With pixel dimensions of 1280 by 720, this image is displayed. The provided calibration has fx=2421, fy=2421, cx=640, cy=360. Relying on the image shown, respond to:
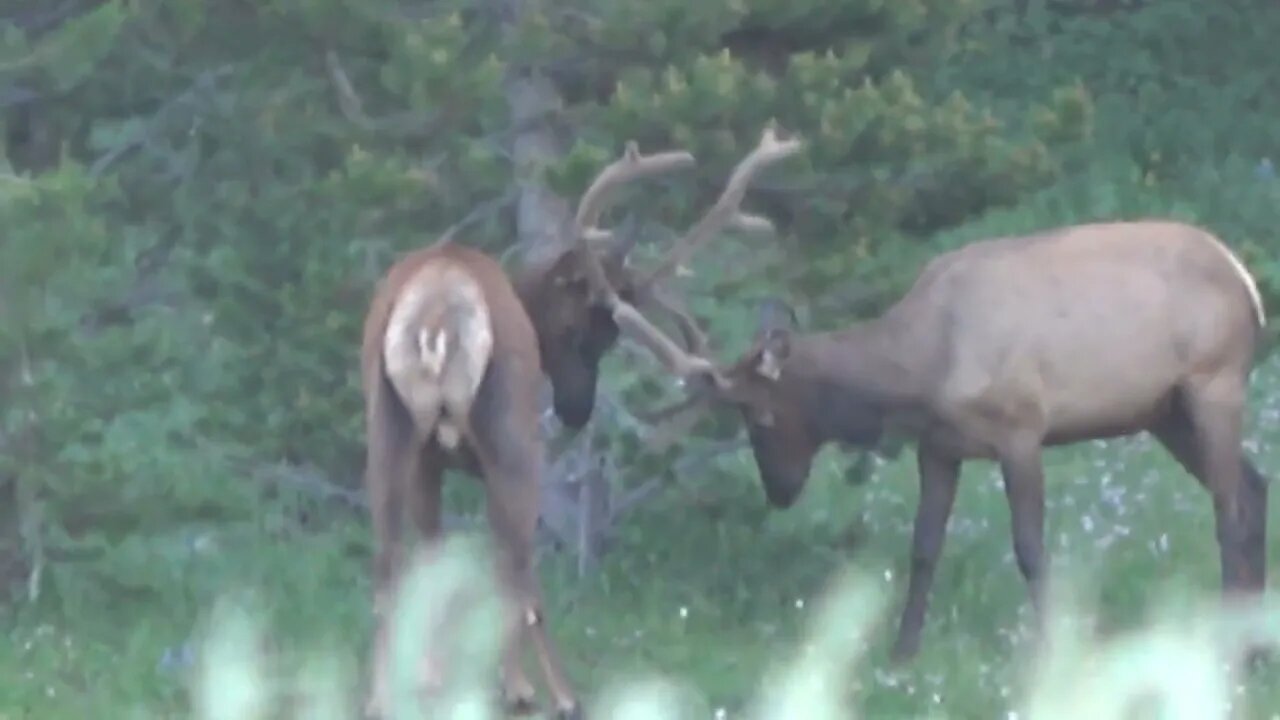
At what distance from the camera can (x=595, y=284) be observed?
7824 mm

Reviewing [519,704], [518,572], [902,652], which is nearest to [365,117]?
[518,572]

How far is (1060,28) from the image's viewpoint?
18.8 metres

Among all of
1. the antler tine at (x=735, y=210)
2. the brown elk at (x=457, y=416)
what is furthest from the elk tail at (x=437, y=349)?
the antler tine at (x=735, y=210)

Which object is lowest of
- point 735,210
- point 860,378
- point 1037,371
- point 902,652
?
point 902,652

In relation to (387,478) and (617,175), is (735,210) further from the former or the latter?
(387,478)

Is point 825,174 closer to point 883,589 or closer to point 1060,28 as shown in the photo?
point 883,589

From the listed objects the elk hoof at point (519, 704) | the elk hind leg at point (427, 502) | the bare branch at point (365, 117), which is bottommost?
the elk hoof at point (519, 704)

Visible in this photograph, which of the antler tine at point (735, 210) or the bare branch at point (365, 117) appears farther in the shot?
the bare branch at point (365, 117)

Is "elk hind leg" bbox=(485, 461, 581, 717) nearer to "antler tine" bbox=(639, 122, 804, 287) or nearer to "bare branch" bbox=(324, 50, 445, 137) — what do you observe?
"antler tine" bbox=(639, 122, 804, 287)

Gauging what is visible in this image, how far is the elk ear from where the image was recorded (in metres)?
8.34

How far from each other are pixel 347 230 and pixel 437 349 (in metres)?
1.59

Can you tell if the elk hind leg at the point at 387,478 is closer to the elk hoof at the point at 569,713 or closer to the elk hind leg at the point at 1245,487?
the elk hoof at the point at 569,713

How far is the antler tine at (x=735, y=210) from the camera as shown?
301 inches

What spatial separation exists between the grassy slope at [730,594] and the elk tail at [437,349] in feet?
3.76
